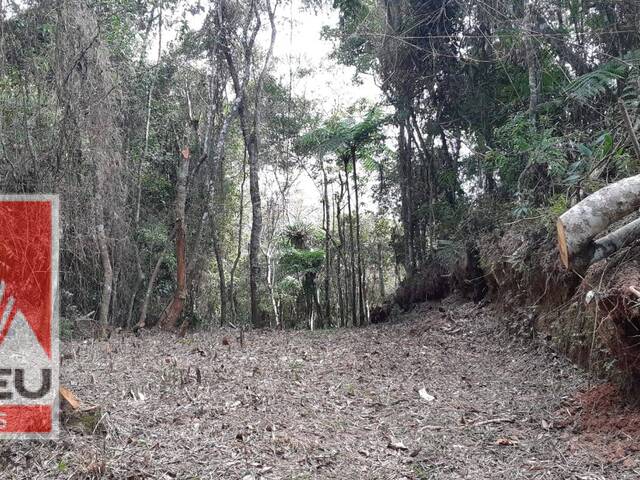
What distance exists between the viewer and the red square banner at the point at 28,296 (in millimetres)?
4223

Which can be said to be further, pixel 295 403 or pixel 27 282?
pixel 27 282

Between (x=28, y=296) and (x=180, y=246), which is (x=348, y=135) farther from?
(x=28, y=296)

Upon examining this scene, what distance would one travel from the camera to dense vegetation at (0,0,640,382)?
19.8ft

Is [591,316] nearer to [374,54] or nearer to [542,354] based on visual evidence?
[542,354]

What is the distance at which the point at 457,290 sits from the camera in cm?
973

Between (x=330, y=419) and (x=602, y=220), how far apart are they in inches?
113

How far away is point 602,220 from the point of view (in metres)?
4.17

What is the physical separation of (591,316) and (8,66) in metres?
6.80

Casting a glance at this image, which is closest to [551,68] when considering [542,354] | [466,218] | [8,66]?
[466,218]

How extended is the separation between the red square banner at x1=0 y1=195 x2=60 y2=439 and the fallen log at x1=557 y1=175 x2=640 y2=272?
441cm

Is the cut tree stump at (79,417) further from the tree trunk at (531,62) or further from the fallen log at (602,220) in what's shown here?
the tree trunk at (531,62)

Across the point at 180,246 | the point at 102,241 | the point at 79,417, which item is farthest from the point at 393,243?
the point at 79,417

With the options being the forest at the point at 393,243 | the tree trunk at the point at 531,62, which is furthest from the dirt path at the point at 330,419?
the tree trunk at the point at 531,62

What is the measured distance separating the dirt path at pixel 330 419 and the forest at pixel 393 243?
25 mm
